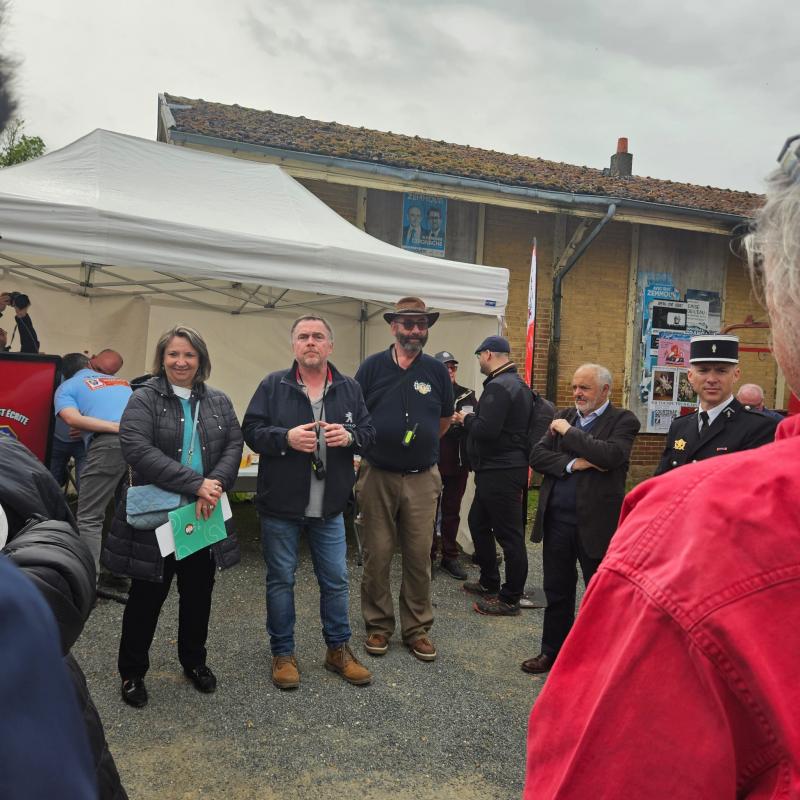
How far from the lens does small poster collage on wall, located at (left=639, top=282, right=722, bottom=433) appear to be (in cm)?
990

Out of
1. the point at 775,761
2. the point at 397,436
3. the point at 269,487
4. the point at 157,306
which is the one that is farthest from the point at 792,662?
the point at 157,306

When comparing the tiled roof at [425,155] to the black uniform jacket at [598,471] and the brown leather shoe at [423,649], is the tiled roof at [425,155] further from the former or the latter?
the brown leather shoe at [423,649]

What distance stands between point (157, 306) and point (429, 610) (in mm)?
4833

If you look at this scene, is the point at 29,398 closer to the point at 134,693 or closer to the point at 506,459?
the point at 134,693

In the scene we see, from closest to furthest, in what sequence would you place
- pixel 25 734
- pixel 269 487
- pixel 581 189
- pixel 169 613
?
pixel 25 734 < pixel 269 487 < pixel 169 613 < pixel 581 189

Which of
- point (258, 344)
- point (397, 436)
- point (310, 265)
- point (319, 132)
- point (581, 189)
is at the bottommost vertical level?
point (397, 436)

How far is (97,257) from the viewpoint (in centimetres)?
399

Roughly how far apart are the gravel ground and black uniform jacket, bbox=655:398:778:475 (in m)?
1.47

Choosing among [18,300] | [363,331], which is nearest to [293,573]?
[18,300]

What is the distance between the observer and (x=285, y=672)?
3309mm

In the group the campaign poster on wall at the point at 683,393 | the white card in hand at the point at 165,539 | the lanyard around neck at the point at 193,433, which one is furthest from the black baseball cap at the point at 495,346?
the campaign poster on wall at the point at 683,393

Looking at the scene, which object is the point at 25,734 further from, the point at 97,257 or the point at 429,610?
the point at 97,257

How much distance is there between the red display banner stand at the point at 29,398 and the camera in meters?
4.07

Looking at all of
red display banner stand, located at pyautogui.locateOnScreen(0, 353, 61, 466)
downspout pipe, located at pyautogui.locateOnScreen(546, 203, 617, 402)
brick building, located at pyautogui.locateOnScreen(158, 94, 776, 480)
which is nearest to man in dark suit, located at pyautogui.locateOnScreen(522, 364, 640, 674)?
red display banner stand, located at pyautogui.locateOnScreen(0, 353, 61, 466)
